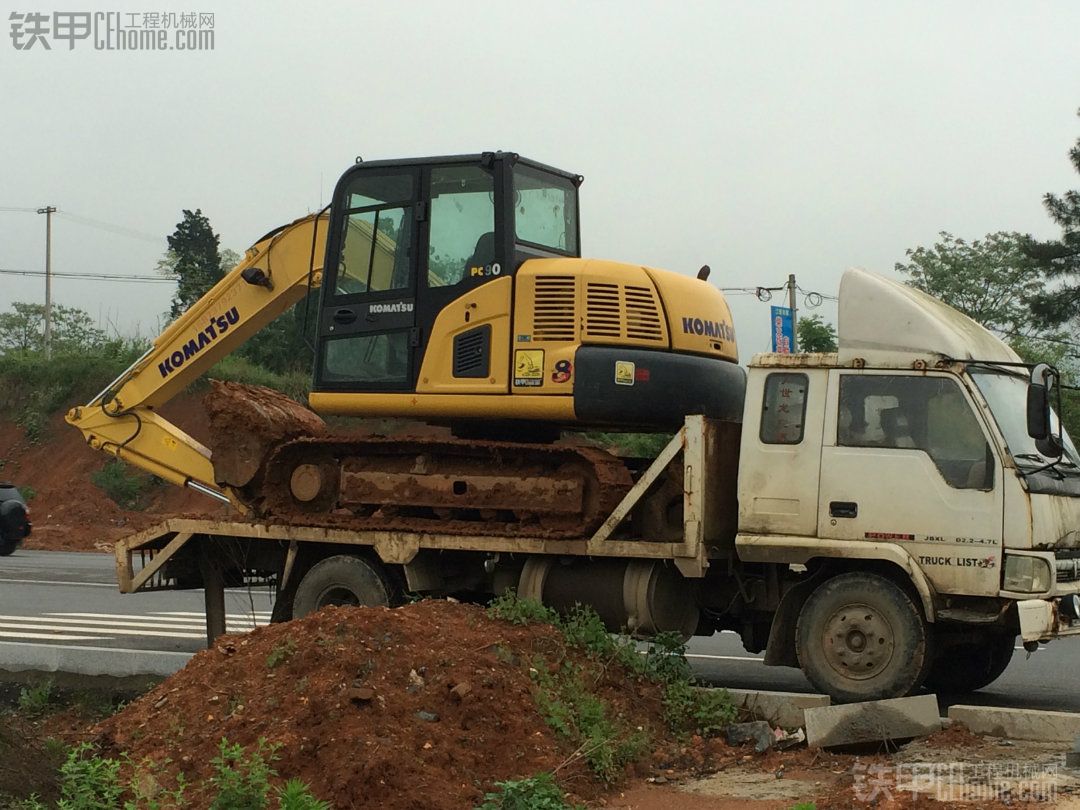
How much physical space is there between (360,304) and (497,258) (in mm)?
1439

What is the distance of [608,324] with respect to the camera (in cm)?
1114

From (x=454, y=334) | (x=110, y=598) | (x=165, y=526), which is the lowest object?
(x=110, y=598)

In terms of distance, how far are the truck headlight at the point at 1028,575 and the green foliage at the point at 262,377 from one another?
35114mm

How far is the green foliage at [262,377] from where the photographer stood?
43281 mm

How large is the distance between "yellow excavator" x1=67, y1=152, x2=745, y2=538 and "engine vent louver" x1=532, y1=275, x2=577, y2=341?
11mm

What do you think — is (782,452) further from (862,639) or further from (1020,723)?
(1020,723)

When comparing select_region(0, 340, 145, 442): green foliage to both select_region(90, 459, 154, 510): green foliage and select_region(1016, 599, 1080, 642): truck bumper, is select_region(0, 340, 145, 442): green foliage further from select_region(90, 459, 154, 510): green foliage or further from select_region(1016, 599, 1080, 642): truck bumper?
select_region(1016, 599, 1080, 642): truck bumper

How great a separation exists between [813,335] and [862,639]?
1087 inches

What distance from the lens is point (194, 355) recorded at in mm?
13812

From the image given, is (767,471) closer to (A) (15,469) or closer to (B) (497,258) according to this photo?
(B) (497,258)

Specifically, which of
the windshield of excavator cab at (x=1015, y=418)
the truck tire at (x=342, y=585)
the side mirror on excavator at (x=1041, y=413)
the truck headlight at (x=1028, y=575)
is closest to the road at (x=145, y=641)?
the truck headlight at (x=1028, y=575)

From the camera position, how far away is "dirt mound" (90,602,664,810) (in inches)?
287

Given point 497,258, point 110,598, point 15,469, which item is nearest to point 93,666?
point 497,258

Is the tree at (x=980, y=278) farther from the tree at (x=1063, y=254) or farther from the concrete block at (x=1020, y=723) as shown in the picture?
the concrete block at (x=1020, y=723)
